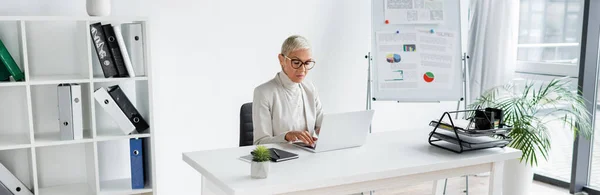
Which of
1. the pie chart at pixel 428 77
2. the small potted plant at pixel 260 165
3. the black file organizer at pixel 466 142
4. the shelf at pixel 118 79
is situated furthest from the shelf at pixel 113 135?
the pie chart at pixel 428 77

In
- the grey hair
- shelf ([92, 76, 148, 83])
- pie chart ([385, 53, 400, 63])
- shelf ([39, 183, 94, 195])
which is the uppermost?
the grey hair

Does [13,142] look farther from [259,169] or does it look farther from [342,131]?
[342,131]

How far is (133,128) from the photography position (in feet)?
10.5

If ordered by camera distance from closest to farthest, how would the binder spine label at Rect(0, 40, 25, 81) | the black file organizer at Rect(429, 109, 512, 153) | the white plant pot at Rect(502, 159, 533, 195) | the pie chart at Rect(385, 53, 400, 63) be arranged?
the black file organizer at Rect(429, 109, 512, 153) → the binder spine label at Rect(0, 40, 25, 81) → the white plant pot at Rect(502, 159, 533, 195) → the pie chart at Rect(385, 53, 400, 63)

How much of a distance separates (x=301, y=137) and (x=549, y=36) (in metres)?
2.80

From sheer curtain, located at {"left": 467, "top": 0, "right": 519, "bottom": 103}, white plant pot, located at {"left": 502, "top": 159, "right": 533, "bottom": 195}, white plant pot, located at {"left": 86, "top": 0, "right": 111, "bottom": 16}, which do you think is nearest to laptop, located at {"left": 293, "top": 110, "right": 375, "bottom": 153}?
white plant pot, located at {"left": 86, "top": 0, "right": 111, "bottom": 16}

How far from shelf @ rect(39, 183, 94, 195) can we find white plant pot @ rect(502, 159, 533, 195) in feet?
9.10

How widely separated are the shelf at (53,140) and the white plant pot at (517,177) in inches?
109

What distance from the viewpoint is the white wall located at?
3.64 m

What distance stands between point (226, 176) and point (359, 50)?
2.53 meters

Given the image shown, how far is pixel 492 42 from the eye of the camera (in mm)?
4578

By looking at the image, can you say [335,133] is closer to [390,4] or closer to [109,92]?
Answer: [109,92]

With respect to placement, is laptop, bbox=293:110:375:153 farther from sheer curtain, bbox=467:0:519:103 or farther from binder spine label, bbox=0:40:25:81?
sheer curtain, bbox=467:0:519:103

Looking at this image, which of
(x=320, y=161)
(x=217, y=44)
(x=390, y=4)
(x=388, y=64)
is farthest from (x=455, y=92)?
(x=320, y=161)
